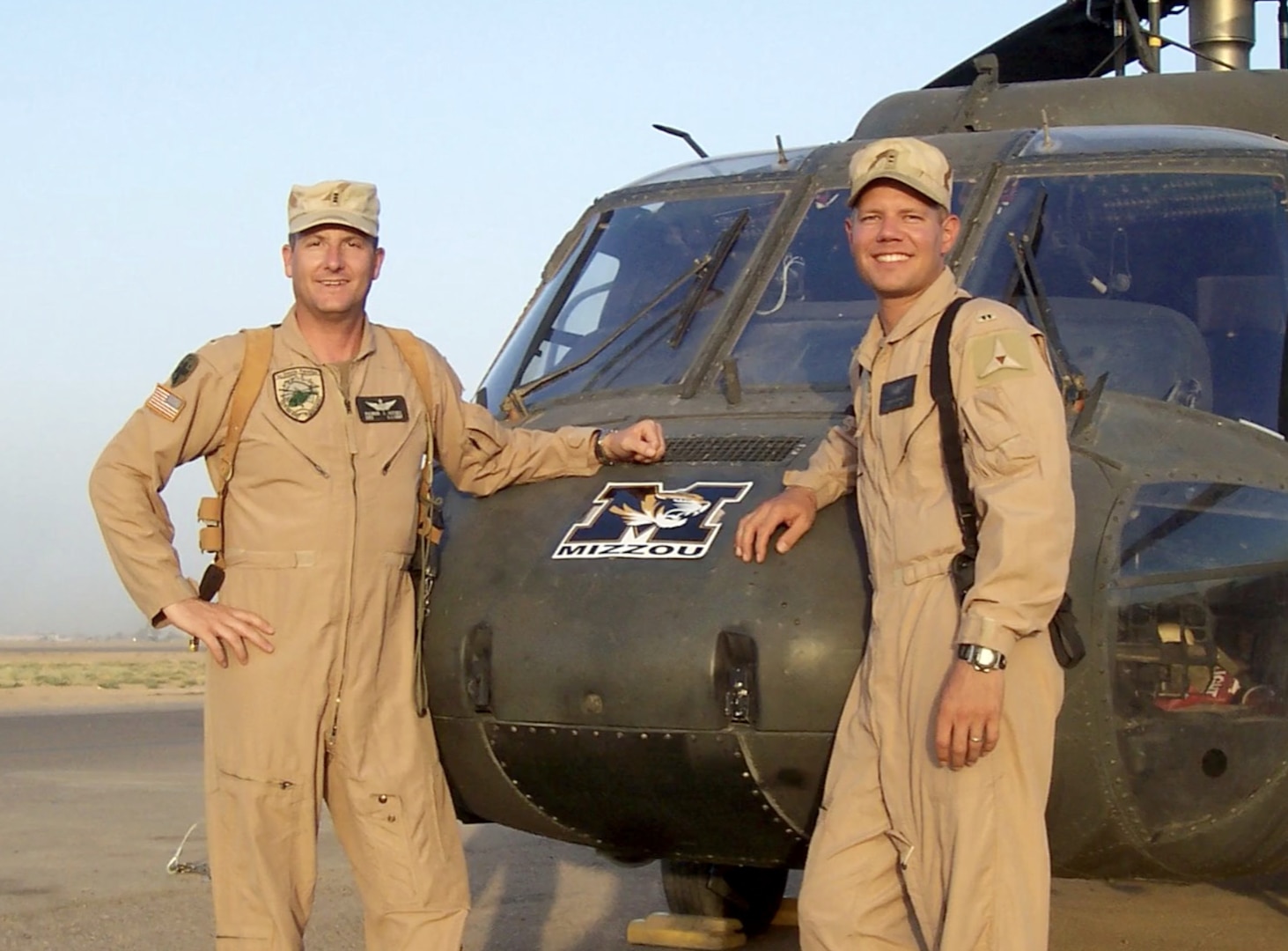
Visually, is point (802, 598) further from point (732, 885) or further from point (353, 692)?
point (732, 885)

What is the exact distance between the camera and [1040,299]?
4648 mm

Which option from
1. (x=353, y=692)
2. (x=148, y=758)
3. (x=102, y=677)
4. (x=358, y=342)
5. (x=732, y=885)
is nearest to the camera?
(x=353, y=692)

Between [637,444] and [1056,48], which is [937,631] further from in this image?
[1056,48]

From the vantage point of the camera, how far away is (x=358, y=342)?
4.23m

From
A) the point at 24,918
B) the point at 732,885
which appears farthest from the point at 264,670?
the point at 24,918

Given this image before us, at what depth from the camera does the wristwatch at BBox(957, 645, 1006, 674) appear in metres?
3.29

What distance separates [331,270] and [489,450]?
1.95 ft

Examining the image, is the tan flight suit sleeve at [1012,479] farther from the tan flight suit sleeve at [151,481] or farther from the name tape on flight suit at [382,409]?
the tan flight suit sleeve at [151,481]

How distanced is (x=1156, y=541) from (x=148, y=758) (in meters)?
10.7

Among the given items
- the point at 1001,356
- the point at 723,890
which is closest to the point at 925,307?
the point at 1001,356

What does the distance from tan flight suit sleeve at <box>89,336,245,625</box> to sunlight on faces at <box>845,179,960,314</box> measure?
145 cm

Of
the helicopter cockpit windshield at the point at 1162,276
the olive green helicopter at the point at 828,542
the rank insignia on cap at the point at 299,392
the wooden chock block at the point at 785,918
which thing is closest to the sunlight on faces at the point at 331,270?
the rank insignia on cap at the point at 299,392

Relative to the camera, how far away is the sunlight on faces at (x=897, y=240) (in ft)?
12.1

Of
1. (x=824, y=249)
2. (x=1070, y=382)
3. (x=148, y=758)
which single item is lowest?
(x=148, y=758)
